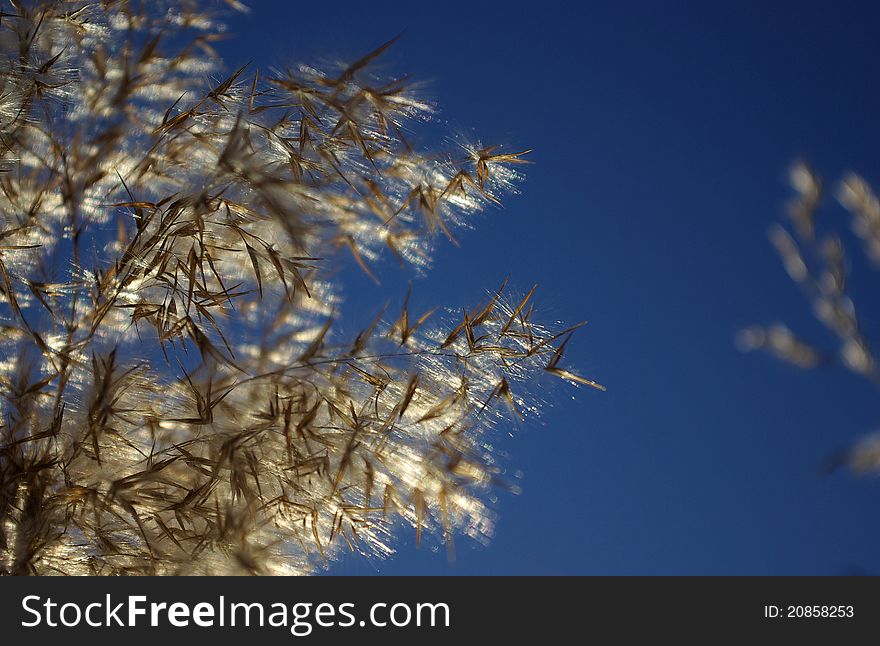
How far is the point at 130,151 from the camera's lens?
259 cm

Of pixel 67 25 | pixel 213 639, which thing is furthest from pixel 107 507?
pixel 67 25

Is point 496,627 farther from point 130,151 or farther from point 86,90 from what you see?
point 86,90

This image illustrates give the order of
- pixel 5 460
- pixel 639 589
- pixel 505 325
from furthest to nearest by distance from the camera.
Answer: pixel 505 325 < pixel 5 460 < pixel 639 589

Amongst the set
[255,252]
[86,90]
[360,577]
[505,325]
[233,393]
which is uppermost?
[86,90]

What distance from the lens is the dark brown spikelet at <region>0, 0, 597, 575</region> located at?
229cm

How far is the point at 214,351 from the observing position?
7.39 feet

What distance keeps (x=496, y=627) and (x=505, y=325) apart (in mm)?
898

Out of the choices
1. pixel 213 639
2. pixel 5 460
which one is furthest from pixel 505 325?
pixel 5 460

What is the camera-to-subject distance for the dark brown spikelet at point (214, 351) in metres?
2.29

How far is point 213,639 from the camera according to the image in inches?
77.9

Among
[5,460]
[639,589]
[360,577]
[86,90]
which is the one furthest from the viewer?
[86,90]

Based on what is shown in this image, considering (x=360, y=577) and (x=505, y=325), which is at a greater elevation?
(x=505, y=325)

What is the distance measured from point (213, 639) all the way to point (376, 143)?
5.27 ft

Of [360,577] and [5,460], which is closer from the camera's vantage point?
[360,577]
